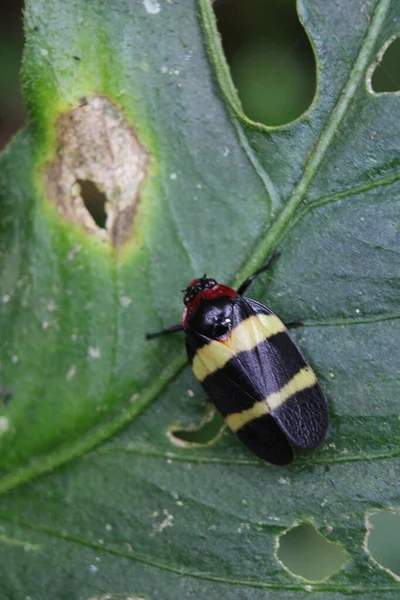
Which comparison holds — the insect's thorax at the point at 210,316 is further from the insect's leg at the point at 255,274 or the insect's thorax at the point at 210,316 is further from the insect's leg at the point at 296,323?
the insect's leg at the point at 296,323

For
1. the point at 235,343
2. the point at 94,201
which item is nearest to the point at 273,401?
the point at 235,343

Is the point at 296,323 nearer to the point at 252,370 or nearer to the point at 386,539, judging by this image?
the point at 252,370

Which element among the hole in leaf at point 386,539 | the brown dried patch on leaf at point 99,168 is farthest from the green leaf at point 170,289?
the hole in leaf at point 386,539

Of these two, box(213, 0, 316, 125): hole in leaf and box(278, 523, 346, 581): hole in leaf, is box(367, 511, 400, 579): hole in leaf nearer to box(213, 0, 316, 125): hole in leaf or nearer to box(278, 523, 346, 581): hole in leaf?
box(278, 523, 346, 581): hole in leaf

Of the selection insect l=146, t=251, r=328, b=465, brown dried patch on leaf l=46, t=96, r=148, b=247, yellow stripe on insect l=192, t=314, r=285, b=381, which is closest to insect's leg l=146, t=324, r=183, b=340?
insect l=146, t=251, r=328, b=465

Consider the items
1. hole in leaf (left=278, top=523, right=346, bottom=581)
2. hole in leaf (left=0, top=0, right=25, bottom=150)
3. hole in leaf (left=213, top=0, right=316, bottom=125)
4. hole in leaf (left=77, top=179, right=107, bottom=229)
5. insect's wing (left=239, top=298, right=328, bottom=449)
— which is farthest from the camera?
hole in leaf (left=0, top=0, right=25, bottom=150)

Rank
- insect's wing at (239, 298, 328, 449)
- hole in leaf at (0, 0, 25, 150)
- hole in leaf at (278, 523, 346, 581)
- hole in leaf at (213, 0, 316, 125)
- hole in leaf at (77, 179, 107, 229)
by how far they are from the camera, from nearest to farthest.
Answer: insect's wing at (239, 298, 328, 449) < hole in leaf at (278, 523, 346, 581) < hole in leaf at (77, 179, 107, 229) < hole in leaf at (213, 0, 316, 125) < hole in leaf at (0, 0, 25, 150)

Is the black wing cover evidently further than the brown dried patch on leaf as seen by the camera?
No

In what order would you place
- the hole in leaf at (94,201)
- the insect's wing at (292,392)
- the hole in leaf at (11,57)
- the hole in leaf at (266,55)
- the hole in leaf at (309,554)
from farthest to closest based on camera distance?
the hole in leaf at (11,57), the hole in leaf at (266,55), the hole in leaf at (94,201), the hole in leaf at (309,554), the insect's wing at (292,392)
